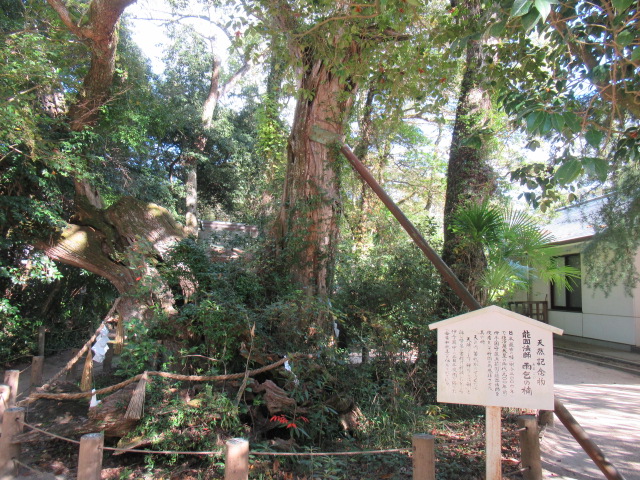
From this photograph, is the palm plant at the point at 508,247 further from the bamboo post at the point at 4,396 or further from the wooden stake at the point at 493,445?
→ the bamboo post at the point at 4,396

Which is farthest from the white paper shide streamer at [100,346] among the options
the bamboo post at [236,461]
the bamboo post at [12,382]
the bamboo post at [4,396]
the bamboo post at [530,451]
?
the bamboo post at [530,451]

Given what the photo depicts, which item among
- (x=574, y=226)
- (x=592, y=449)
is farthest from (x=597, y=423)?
(x=574, y=226)

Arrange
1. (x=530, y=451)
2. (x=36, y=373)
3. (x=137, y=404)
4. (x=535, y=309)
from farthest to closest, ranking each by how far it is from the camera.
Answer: (x=535, y=309) → (x=36, y=373) → (x=137, y=404) → (x=530, y=451)

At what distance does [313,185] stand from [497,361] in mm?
4500

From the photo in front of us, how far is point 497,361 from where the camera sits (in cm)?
312

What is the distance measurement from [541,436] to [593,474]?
90 cm

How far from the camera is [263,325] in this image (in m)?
5.57

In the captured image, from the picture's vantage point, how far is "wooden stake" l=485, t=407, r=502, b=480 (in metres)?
3.05

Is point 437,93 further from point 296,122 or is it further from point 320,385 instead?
point 320,385

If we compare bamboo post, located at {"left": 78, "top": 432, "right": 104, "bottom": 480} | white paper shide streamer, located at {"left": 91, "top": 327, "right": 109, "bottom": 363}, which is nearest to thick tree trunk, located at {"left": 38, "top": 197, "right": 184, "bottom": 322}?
white paper shide streamer, located at {"left": 91, "top": 327, "right": 109, "bottom": 363}

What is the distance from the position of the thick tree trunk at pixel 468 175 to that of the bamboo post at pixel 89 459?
16.2ft

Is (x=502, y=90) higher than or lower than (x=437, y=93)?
lower

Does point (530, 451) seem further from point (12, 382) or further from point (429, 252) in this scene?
point (12, 382)

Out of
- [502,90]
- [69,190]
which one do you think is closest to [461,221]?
[502,90]
